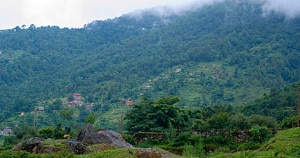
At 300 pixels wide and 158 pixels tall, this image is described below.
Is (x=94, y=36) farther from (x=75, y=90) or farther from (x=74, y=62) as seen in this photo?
(x=75, y=90)

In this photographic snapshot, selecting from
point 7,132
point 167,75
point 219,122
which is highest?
point 167,75

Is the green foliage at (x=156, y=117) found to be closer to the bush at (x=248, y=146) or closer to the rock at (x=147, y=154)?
the bush at (x=248, y=146)

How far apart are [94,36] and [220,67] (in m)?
71.8

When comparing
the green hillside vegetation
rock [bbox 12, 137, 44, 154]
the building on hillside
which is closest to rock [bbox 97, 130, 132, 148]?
rock [bbox 12, 137, 44, 154]

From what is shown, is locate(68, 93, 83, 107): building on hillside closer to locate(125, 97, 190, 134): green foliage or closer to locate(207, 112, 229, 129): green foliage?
locate(125, 97, 190, 134): green foliage

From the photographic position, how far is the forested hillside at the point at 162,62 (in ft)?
243

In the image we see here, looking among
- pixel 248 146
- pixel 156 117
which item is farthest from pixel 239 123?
pixel 248 146

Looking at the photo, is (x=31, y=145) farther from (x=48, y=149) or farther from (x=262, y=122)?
(x=262, y=122)

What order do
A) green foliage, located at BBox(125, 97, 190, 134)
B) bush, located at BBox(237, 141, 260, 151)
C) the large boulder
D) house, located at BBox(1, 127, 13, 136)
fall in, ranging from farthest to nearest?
house, located at BBox(1, 127, 13, 136)
green foliage, located at BBox(125, 97, 190, 134)
bush, located at BBox(237, 141, 260, 151)
the large boulder

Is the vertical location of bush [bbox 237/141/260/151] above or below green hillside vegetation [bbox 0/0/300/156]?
below

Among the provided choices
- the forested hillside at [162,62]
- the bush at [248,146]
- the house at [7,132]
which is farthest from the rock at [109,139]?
the house at [7,132]

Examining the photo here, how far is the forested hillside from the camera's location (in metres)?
74.0

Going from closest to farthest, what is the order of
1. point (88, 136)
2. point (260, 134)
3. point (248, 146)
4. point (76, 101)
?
1. point (88, 136)
2. point (248, 146)
3. point (260, 134)
4. point (76, 101)

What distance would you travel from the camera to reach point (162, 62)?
303ft
